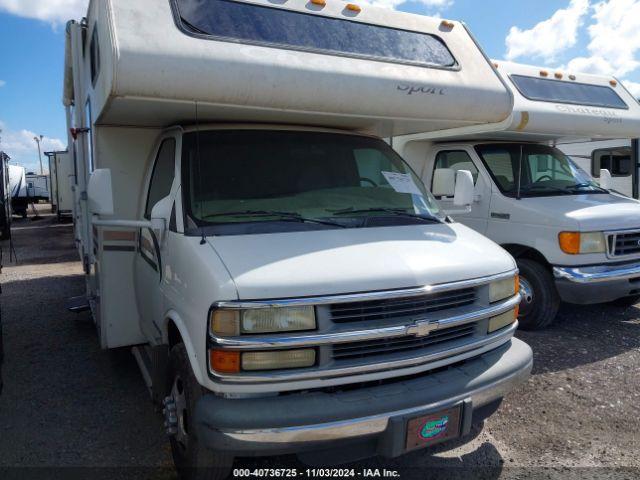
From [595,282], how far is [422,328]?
3.32 meters

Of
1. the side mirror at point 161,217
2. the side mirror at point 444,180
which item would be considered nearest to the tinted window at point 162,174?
the side mirror at point 161,217

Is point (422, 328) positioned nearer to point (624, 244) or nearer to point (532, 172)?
point (624, 244)

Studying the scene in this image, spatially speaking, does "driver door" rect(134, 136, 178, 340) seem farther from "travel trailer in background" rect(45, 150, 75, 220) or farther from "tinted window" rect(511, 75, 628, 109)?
"travel trailer in background" rect(45, 150, 75, 220)

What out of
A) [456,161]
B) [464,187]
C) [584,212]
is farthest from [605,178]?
[464,187]

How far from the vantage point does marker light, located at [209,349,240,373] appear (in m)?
2.48

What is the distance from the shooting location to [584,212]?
540cm

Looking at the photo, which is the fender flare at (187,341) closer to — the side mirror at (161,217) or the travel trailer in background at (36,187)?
the side mirror at (161,217)

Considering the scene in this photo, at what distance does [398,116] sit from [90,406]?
3153mm

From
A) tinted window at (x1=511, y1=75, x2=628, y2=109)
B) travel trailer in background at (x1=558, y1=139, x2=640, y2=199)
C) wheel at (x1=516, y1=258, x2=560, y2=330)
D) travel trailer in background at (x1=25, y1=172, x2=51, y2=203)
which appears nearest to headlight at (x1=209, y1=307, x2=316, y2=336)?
wheel at (x1=516, y1=258, x2=560, y2=330)

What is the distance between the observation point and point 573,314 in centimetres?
630

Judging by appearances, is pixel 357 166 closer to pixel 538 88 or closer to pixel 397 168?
pixel 397 168

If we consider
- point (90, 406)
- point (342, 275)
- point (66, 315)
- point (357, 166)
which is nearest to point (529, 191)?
point (357, 166)

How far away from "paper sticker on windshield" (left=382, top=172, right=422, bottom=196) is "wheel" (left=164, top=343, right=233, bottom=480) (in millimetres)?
1882

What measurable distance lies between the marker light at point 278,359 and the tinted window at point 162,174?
1.47 m
